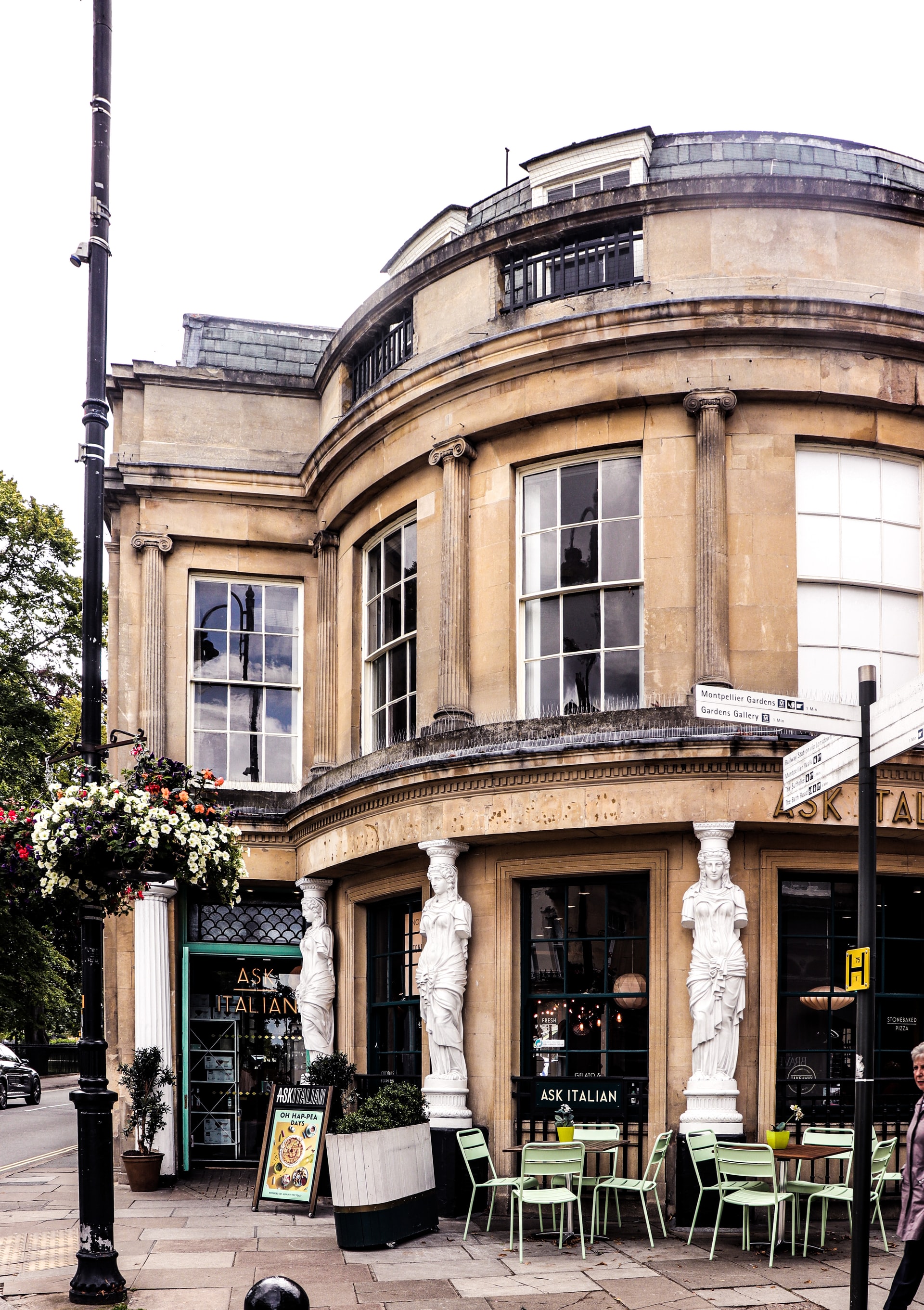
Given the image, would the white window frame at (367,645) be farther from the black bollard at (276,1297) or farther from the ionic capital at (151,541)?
the black bollard at (276,1297)

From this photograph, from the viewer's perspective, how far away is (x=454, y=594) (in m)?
14.6

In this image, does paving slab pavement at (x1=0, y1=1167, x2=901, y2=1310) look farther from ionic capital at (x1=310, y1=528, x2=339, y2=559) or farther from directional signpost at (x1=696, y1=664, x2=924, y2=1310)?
ionic capital at (x1=310, y1=528, x2=339, y2=559)

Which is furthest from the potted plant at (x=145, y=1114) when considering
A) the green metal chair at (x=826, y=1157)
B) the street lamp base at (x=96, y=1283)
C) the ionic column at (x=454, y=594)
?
the green metal chair at (x=826, y=1157)

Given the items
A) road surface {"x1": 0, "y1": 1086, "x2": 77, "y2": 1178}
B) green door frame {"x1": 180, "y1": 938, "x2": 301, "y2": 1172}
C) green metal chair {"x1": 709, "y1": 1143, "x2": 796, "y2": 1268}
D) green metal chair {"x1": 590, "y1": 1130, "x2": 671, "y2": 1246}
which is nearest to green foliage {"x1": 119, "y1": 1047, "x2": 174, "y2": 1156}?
green door frame {"x1": 180, "y1": 938, "x2": 301, "y2": 1172}

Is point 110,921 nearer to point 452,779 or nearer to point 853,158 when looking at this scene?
point 452,779

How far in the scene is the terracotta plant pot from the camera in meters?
16.0

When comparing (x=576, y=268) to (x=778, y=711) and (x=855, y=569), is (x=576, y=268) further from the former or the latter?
(x=778, y=711)

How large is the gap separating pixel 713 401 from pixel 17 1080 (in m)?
28.6

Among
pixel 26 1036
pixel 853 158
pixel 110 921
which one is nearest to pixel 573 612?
pixel 853 158

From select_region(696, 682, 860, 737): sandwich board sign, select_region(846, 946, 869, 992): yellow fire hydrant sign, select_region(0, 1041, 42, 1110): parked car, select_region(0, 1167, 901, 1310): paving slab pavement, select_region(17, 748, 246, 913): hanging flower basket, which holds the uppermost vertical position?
select_region(696, 682, 860, 737): sandwich board sign

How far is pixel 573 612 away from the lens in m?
14.1

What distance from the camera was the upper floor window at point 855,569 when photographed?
13367mm

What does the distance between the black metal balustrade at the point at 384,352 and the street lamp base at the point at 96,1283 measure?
10.3 m

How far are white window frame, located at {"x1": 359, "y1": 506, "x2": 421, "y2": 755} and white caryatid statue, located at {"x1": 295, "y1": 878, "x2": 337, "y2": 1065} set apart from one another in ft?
6.52
